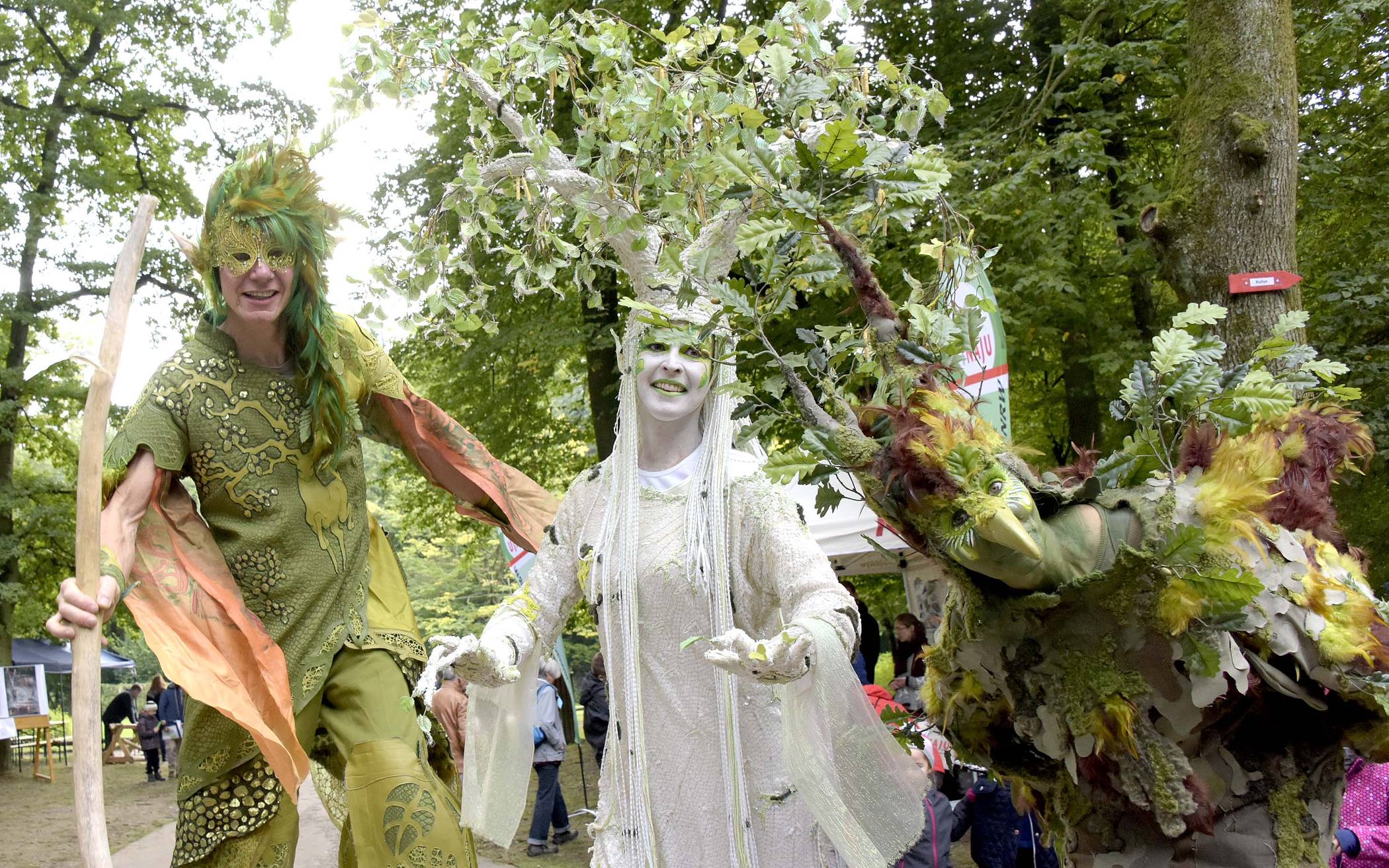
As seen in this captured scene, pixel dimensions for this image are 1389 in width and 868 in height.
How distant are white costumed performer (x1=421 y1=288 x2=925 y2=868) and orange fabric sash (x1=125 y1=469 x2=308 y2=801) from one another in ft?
1.87

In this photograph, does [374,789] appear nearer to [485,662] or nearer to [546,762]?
[485,662]

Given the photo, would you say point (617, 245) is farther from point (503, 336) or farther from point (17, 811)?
point (17, 811)

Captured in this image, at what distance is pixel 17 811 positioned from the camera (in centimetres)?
1144

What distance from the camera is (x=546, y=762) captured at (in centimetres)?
791

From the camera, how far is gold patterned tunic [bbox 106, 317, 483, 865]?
319 cm

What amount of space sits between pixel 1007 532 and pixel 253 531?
2.22 m

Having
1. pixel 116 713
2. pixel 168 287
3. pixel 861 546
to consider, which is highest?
pixel 168 287

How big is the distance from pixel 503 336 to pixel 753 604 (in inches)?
325

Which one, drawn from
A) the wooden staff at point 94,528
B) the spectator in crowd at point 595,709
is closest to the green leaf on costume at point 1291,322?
the wooden staff at point 94,528

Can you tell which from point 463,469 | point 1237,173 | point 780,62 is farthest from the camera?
point 1237,173

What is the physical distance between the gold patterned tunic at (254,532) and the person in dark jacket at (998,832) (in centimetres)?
280

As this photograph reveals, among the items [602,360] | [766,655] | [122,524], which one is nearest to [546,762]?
[602,360]

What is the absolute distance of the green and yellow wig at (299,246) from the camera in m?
3.24

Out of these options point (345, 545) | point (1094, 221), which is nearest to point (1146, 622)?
point (345, 545)
